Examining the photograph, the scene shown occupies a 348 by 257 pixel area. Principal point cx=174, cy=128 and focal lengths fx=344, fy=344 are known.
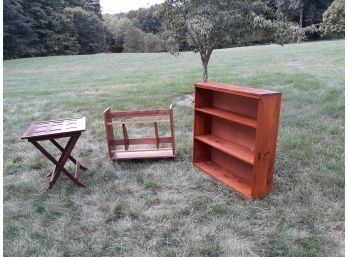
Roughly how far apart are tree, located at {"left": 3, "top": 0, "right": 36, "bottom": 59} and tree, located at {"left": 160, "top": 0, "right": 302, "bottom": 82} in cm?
2313

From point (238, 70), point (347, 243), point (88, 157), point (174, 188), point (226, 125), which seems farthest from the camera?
point (238, 70)

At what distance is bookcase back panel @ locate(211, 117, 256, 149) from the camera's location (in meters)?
3.50

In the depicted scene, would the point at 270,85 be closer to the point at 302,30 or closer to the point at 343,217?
the point at 302,30

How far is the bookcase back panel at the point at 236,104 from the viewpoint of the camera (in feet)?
11.2

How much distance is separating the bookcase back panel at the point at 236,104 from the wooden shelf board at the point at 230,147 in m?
0.35

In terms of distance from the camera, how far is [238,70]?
11.8 meters

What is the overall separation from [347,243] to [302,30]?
4782 millimetres

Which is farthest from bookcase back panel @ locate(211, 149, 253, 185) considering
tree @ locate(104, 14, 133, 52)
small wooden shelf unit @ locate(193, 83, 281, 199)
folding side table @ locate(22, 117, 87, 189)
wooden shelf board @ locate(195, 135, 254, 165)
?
tree @ locate(104, 14, 133, 52)

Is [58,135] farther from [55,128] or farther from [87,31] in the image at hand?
[87,31]

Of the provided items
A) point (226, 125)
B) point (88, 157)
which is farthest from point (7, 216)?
point (226, 125)

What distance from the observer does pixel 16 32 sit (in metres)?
27.4

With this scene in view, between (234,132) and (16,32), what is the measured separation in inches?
1110

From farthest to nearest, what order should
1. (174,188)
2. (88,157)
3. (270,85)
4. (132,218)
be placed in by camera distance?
1. (270,85)
2. (88,157)
3. (174,188)
4. (132,218)

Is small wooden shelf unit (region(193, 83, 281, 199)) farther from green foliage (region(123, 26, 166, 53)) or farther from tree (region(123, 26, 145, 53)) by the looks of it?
tree (region(123, 26, 145, 53))
